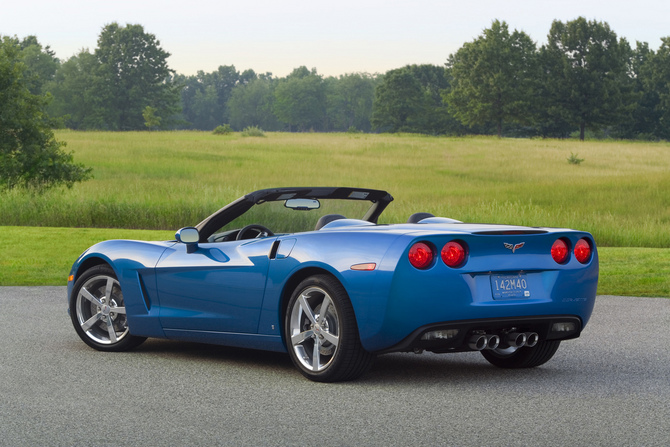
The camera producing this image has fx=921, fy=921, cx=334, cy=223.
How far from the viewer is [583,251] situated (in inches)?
238

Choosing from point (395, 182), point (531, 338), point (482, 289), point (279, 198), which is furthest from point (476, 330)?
point (395, 182)

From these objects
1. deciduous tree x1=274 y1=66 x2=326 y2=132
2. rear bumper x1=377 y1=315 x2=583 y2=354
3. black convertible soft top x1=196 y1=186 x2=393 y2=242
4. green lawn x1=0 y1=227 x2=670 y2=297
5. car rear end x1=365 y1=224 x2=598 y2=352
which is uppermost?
deciduous tree x1=274 y1=66 x2=326 y2=132

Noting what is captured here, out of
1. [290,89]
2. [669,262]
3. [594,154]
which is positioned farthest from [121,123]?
[669,262]

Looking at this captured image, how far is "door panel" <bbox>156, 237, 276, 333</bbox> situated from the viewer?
6.17 metres

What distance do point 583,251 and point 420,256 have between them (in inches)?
51.2

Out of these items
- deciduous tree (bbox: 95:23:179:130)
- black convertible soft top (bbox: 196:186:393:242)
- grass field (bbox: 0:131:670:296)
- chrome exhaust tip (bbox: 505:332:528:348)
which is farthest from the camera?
deciduous tree (bbox: 95:23:179:130)

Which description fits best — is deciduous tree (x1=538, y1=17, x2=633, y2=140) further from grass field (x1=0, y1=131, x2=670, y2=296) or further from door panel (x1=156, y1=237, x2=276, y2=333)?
door panel (x1=156, y1=237, x2=276, y2=333)

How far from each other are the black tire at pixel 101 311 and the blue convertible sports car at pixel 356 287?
0.04 metres

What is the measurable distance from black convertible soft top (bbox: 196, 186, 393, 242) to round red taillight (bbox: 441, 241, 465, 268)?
1.30 m

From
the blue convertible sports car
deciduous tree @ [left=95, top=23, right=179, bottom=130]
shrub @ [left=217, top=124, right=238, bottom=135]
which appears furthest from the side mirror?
deciduous tree @ [left=95, top=23, right=179, bottom=130]

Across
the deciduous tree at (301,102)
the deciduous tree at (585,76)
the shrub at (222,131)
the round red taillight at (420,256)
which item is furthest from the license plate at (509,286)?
the deciduous tree at (301,102)

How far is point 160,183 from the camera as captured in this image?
2969 cm

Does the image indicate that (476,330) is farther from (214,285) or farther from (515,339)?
(214,285)

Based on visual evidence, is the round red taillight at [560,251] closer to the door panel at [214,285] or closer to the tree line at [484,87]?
the door panel at [214,285]
